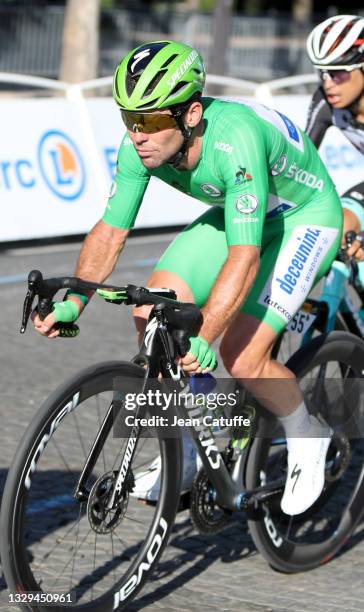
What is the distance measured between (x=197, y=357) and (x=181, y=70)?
967 millimetres

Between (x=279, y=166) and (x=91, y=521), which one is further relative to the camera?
(x=279, y=166)

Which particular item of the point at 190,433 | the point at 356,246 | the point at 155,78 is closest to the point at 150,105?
the point at 155,78

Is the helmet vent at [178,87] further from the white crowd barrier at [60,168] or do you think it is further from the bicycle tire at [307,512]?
the white crowd barrier at [60,168]

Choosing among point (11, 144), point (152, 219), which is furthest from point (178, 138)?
point (152, 219)

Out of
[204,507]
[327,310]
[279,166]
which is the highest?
[279,166]

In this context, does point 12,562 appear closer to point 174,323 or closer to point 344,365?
point 174,323

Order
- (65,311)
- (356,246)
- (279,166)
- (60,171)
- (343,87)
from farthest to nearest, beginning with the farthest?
(60,171) < (343,87) < (356,246) < (279,166) < (65,311)

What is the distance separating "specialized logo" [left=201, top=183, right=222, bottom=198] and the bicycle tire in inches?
31.5

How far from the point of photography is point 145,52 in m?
4.29

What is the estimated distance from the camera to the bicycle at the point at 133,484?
4.04 metres

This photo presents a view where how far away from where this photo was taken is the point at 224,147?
14.3 feet

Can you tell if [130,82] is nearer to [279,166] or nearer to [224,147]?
[224,147]

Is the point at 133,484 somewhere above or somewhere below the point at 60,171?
above

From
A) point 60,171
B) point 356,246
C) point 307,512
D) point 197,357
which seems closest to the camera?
point 197,357
